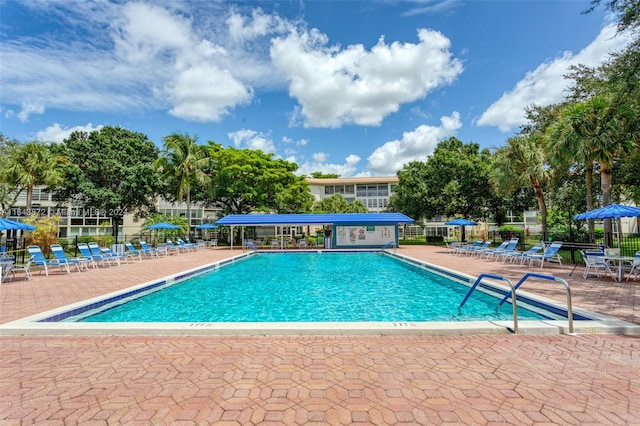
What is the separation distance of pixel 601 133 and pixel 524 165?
20.8ft

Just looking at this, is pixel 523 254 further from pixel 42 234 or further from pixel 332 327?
pixel 42 234

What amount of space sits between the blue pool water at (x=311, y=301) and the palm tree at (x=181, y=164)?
749 inches

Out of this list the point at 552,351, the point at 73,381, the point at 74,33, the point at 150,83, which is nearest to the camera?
the point at 73,381

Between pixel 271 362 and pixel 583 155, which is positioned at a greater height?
pixel 583 155

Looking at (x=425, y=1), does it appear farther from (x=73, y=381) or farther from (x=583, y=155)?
(x=73, y=381)

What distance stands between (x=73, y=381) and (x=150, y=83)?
1627 centimetres

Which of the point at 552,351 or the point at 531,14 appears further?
the point at 531,14

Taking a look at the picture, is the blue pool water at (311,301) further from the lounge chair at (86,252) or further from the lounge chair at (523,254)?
the lounge chair at (86,252)

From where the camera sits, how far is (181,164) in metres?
30.1

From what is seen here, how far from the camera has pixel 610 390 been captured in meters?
3.13

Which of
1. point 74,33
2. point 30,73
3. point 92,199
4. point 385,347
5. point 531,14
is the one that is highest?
point 531,14

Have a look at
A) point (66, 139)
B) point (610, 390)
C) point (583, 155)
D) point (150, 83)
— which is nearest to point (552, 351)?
point (610, 390)

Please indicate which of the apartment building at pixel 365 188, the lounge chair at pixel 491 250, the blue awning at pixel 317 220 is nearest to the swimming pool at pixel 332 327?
the lounge chair at pixel 491 250

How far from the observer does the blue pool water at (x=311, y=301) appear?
23.2 ft
